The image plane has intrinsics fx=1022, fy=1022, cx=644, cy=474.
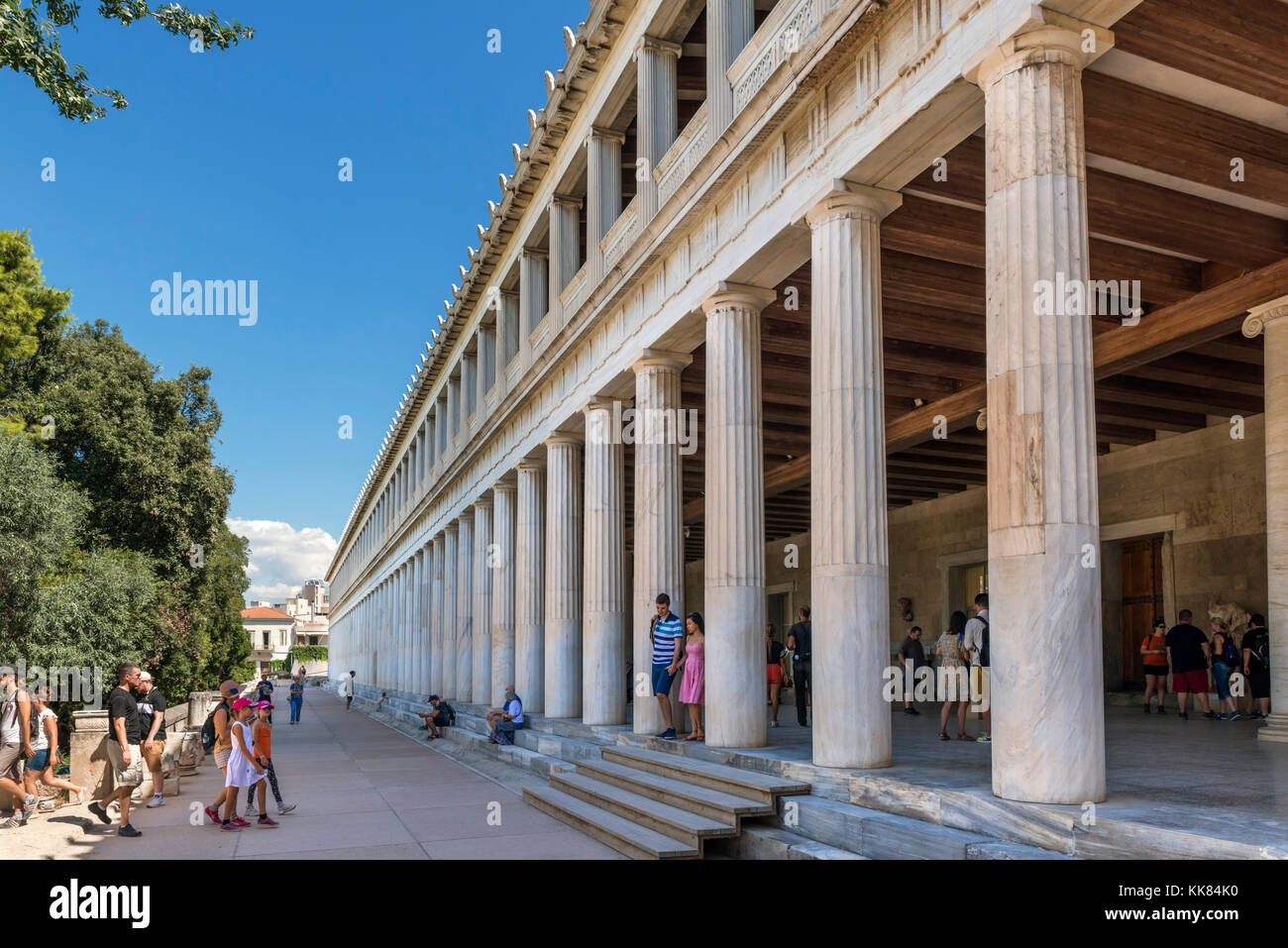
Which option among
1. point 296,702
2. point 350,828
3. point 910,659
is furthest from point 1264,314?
point 296,702

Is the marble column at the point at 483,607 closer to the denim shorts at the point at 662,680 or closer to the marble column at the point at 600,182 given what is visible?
A: the marble column at the point at 600,182

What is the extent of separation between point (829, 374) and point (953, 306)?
465 centimetres

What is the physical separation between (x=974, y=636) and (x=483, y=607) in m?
18.4

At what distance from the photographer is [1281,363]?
1224 cm

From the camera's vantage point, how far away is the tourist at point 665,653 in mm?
12906

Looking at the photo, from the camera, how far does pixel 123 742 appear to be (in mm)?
11383

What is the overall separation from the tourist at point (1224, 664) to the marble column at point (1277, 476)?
2.27 m

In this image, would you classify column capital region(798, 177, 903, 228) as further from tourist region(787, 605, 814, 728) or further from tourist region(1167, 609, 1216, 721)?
tourist region(1167, 609, 1216, 721)

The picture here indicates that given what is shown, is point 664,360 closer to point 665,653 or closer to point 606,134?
point 665,653

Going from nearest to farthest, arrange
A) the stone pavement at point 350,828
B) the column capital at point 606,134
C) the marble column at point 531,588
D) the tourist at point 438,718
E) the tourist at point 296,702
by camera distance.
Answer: the stone pavement at point 350,828 < the column capital at point 606,134 < the marble column at point 531,588 < the tourist at point 438,718 < the tourist at point 296,702

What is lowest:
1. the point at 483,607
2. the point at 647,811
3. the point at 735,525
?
the point at 647,811

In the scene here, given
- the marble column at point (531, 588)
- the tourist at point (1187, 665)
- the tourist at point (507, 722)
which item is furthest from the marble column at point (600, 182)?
the tourist at point (1187, 665)

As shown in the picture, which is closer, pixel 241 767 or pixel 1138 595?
pixel 241 767
